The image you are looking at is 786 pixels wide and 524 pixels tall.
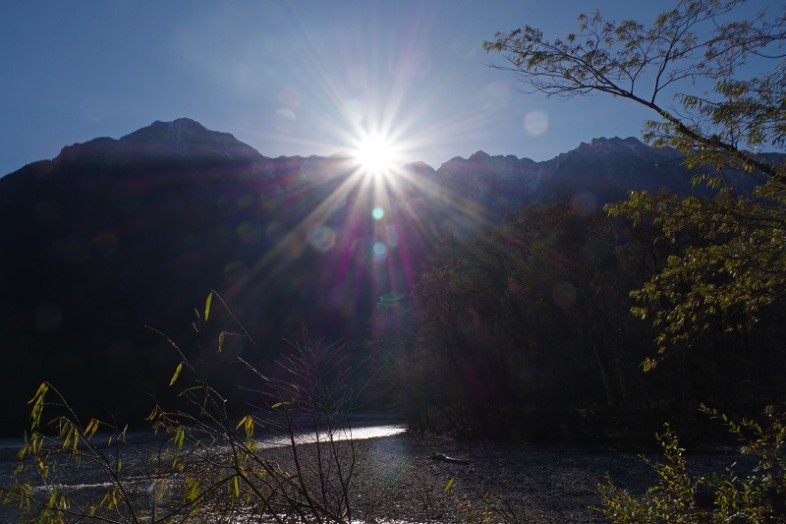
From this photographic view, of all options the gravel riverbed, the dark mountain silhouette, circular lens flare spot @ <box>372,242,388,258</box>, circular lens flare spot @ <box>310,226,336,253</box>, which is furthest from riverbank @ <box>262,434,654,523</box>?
circular lens flare spot @ <box>310,226,336,253</box>

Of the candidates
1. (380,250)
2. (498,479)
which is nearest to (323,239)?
(380,250)

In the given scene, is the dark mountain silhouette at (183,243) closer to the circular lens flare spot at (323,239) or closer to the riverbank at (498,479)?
the circular lens flare spot at (323,239)

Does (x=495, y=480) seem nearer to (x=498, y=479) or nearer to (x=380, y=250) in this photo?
(x=498, y=479)

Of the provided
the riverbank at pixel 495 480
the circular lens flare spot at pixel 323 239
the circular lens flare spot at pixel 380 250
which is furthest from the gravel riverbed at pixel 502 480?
the circular lens flare spot at pixel 323 239

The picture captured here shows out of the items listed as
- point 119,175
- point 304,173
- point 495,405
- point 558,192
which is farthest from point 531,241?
point 304,173

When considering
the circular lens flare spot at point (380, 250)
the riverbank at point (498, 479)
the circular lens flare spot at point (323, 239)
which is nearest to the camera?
the riverbank at point (498, 479)

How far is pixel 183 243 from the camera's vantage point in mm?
93625

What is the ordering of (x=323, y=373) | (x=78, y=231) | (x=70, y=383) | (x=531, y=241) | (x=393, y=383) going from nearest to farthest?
1. (x=323, y=373)
2. (x=531, y=241)
3. (x=393, y=383)
4. (x=70, y=383)
5. (x=78, y=231)

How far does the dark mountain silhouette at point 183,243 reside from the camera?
73188 millimetres

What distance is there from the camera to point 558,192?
2266cm

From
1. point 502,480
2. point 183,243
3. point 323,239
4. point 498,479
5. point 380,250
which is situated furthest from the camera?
point 323,239

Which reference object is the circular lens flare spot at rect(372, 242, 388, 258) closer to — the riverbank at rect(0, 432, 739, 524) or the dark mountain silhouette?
the dark mountain silhouette

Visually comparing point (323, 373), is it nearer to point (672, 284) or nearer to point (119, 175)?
point (672, 284)

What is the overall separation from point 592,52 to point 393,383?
25.6 metres
